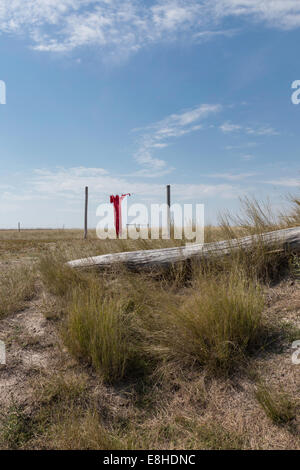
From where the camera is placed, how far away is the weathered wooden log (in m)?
4.40

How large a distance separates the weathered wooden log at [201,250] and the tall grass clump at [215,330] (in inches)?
51.1

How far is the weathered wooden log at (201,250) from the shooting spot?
173 inches

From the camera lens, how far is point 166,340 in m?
3.25

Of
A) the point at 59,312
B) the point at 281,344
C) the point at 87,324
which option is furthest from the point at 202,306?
the point at 59,312

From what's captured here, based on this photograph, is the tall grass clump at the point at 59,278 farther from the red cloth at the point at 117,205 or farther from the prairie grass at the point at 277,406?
the red cloth at the point at 117,205

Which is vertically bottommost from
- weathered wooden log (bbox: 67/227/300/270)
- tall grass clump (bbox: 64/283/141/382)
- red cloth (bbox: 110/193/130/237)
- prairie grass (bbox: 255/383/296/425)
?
prairie grass (bbox: 255/383/296/425)

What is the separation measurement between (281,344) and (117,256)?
2.61 metres

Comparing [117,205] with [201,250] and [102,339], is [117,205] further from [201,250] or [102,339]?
[102,339]

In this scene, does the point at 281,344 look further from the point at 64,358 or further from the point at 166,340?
the point at 64,358

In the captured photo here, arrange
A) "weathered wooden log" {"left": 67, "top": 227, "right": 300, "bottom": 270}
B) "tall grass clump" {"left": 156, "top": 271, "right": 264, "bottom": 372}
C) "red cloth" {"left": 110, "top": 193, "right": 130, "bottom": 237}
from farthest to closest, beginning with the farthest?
"red cloth" {"left": 110, "top": 193, "right": 130, "bottom": 237} < "weathered wooden log" {"left": 67, "top": 227, "right": 300, "bottom": 270} < "tall grass clump" {"left": 156, "top": 271, "right": 264, "bottom": 372}

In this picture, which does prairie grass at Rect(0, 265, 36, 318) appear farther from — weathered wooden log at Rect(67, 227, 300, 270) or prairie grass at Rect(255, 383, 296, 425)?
prairie grass at Rect(255, 383, 296, 425)

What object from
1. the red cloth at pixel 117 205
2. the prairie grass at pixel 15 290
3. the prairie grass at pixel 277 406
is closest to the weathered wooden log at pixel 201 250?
the prairie grass at pixel 15 290

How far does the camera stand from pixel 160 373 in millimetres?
3092

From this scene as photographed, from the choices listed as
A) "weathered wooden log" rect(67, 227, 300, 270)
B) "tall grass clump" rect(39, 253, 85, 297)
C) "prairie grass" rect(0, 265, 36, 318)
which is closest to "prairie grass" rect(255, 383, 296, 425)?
"weathered wooden log" rect(67, 227, 300, 270)
